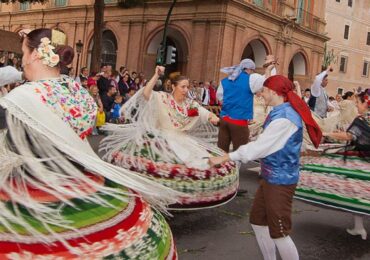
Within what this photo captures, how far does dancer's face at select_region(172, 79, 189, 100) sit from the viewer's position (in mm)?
5695

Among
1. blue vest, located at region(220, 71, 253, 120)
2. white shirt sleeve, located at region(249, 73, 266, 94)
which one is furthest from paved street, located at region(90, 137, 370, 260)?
white shirt sleeve, located at region(249, 73, 266, 94)

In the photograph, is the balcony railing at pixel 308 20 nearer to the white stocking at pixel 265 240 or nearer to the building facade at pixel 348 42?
the building facade at pixel 348 42

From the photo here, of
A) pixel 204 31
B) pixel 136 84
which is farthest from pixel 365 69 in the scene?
pixel 136 84

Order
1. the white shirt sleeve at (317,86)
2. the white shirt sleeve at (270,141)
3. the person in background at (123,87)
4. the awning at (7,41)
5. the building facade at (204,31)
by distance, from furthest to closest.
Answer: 1. the building facade at (204,31)
2. the person in background at (123,87)
3. the awning at (7,41)
4. the white shirt sleeve at (317,86)
5. the white shirt sleeve at (270,141)

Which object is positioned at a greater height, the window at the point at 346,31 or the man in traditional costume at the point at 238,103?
the window at the point at 346,31

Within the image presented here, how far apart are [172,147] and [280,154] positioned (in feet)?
5.76

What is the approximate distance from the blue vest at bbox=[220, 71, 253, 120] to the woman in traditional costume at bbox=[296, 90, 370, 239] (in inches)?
74.3

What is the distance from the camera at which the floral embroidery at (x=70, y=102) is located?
256 centimetres

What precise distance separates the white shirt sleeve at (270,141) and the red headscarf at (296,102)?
13cm

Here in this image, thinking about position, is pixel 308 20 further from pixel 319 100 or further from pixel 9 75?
pixel 9 75

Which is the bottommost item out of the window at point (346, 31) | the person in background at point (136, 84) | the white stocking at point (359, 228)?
the white stocking at point (359, 228)

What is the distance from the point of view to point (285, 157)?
3.59m

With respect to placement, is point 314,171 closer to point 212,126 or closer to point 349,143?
point 349,143

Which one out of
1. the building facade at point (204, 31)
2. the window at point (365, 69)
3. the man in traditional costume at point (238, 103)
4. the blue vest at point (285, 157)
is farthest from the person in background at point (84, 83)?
the window at point (365, 69)
